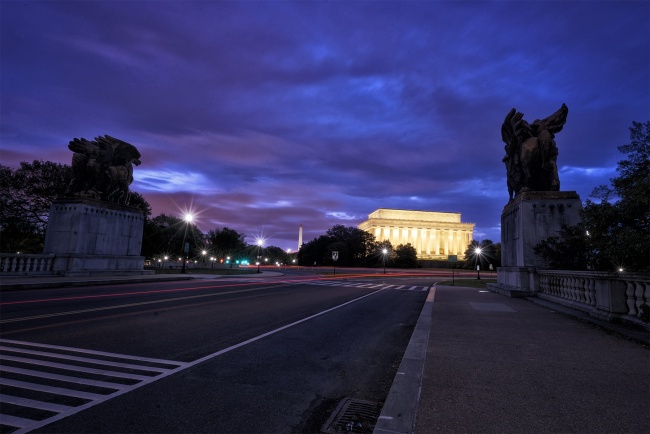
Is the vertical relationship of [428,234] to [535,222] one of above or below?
above

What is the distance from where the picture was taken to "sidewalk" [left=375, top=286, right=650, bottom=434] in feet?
10.3

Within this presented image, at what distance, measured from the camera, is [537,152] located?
53.5 ft

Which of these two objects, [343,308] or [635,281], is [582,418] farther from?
[343,308]

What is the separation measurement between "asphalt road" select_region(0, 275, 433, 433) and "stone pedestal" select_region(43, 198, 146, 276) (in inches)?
603

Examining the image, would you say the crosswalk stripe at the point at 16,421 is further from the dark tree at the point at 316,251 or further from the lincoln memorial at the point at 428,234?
the lincoln memorial at the point at 428,234

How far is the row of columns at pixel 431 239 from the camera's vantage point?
12631 cm

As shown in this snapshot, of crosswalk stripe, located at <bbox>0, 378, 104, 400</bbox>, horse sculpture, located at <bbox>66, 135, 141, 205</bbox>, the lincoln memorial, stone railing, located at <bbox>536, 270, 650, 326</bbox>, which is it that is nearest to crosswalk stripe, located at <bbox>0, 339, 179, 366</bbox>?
crosswalk stripe, located at <bbox>0, 378, 104, 400</bbox>

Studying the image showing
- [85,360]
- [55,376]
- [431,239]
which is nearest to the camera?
[55,376]

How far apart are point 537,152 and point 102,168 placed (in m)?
27.2

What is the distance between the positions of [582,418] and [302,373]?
325 centimetres

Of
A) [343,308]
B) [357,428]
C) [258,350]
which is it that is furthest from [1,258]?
[357,428]

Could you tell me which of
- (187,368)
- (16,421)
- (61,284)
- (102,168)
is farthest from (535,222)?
(102,168)

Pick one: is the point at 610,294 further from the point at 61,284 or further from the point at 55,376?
the point at 61,284

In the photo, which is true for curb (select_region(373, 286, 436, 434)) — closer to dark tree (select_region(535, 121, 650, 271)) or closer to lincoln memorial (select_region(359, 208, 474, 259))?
dark tree (select_region(535, 121, 650, 271))
